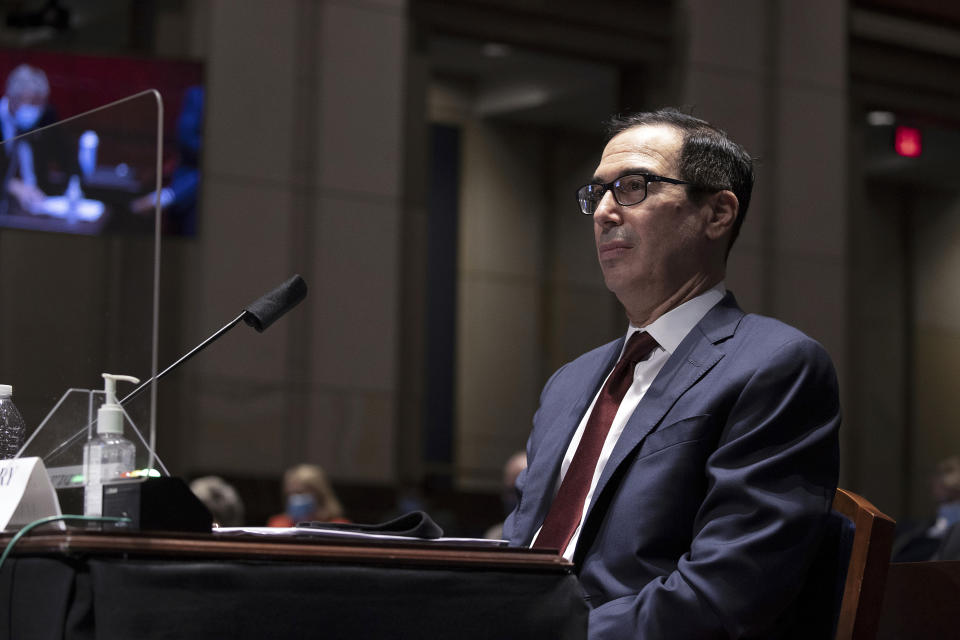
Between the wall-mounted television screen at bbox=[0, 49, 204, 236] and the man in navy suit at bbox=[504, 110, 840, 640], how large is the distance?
3.06 feet

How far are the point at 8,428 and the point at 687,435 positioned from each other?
1199 mm

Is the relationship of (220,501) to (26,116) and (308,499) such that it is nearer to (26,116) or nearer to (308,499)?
(308,499)

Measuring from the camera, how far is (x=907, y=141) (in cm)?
1336

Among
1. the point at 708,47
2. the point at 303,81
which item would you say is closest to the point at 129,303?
the point at 303,81

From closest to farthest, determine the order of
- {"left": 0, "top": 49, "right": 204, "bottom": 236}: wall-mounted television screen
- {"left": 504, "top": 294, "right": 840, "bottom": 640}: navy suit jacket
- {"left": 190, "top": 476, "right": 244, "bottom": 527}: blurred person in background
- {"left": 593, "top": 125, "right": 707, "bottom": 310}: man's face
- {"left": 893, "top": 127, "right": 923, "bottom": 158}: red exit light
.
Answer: {"left": 504, "top": 294, "right": 840, "bottom": 640}: navy suit jacket, {"left": 593, "top": 125, "right": 707, "bottom": 310}: man's face, {"left": 0, "top": 49, "right": 204, "bottom": 236}: wall-mounted television screen, {"left": 190, "top": 476, "right": 244, "bottom": 527}: blurred person in background, {"left": 893, "top": 127, "right": 923, "bottom": 158}: red exit light

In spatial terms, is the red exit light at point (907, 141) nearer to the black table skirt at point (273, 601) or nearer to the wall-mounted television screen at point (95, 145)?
the wall-mounted television screen at point (95, 145)

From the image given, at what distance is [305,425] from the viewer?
9.67m

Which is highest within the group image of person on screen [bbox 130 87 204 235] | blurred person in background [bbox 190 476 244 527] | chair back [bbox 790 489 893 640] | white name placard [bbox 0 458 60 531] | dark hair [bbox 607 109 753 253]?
image of person on screen [bbox 130 87 204 235]

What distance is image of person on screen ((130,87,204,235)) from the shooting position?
9297 millimetres

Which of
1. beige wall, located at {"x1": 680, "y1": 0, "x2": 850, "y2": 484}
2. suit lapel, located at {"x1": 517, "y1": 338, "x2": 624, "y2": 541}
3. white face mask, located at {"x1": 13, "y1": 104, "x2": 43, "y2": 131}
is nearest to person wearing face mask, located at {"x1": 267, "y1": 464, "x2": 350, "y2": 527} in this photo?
white face mask, located at {"x1": 13, "y1": 104, "x2": 43, "y2": 131}

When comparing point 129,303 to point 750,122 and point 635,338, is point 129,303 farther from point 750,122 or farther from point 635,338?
point 750,122

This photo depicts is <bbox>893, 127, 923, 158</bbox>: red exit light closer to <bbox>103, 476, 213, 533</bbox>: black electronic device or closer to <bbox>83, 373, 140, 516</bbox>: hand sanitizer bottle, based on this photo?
<bbox>83, 373, 140, 516</bbox>: hand sanitizer bottle

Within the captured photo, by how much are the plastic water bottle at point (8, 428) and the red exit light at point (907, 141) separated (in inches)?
462

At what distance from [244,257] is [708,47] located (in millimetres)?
4395
